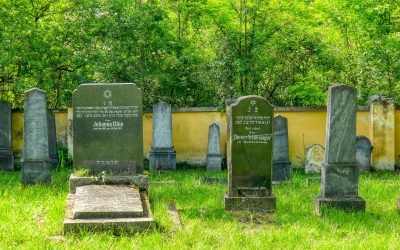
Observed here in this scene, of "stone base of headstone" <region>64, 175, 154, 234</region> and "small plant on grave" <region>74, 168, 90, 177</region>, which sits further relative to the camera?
"small plant on grave" <region>74, 168, 90, 177</region>

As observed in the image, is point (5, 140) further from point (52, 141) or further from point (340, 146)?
point (340, 146)

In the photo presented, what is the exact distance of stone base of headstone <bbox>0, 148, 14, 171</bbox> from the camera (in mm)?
13109

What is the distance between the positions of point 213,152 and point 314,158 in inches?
98.0

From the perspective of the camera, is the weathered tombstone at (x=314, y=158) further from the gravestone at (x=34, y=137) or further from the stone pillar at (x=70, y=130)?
the gravestone at (x=34, y=137)

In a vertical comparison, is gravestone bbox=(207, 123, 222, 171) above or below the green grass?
above

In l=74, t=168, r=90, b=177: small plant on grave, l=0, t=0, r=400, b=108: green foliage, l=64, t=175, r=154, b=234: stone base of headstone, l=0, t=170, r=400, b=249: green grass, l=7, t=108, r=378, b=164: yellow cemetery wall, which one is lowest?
l=0, t=170, r=400, b=249: green grass

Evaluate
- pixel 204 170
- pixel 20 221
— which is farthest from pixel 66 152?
pixel 20 221

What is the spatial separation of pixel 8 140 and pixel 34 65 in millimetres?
2356

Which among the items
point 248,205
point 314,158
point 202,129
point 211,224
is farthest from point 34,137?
point 314,158

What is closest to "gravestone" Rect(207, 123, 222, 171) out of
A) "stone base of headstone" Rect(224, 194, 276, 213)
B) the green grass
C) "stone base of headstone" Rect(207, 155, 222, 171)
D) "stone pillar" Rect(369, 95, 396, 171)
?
"stone base of headstone" Rect(207, 155, 222, 171)

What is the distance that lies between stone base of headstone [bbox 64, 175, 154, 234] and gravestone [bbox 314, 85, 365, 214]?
9.02 ft

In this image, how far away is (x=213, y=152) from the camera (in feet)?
44.8

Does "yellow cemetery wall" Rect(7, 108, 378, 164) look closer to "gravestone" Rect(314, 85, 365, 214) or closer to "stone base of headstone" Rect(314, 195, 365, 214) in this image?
"gravestone" Rect(314, 85, 365, 214)

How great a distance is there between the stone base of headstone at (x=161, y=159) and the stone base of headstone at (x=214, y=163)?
0.91 meters
